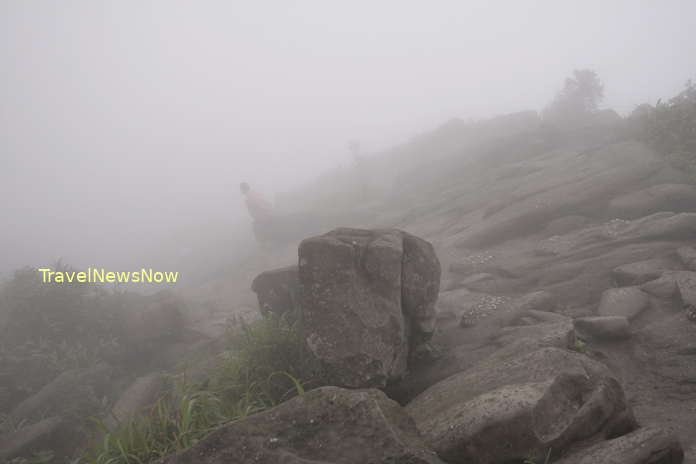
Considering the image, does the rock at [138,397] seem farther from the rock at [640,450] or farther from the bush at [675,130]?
the bush at [675,130]

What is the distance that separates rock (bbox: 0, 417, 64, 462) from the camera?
814cm

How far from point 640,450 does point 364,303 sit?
3.70 m

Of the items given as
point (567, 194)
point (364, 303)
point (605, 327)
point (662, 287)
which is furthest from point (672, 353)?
point (567, 194)

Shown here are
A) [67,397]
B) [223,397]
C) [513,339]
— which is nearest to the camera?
[513,339]

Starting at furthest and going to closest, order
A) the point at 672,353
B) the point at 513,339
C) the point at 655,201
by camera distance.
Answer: the point at 655,201 < the point at 513,339 < the point at 672,353

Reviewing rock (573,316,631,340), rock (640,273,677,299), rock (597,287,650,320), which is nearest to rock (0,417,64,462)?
rock (573,316,631,340)

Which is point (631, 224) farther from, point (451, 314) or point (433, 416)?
point (433, 416)

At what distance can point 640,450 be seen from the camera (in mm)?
3438

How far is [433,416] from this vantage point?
15.0ft

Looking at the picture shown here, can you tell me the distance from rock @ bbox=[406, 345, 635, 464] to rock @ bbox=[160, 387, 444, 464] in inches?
23.5

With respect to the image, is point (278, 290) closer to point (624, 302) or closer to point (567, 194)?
point (624, 302)

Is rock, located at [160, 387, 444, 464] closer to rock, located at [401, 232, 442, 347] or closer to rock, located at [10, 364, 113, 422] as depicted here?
rock, located at [401, 232, 442, 347]

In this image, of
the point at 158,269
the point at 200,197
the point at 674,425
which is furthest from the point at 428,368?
the point at 200,197

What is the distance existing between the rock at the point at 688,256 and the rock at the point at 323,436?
7414 mm
